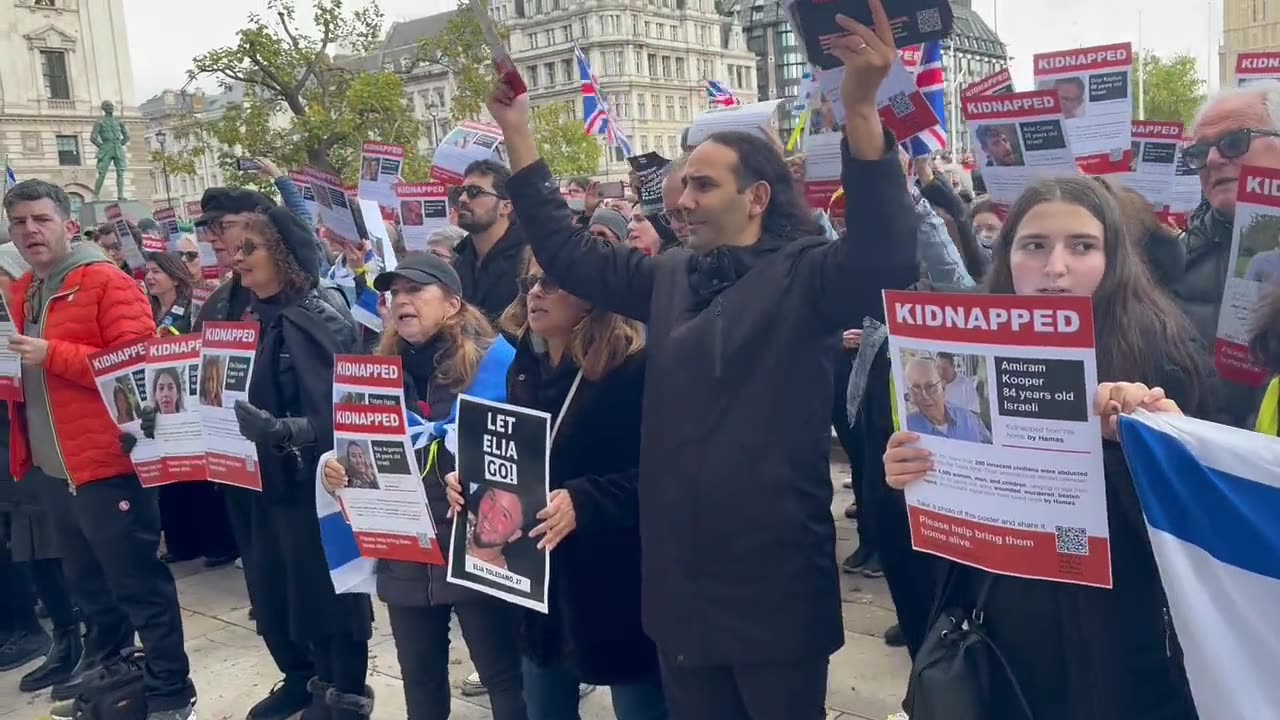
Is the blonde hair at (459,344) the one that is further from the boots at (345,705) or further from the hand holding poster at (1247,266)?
the hand holding poster at (1247,266)

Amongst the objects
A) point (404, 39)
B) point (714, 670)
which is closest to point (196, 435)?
point (714, 670)

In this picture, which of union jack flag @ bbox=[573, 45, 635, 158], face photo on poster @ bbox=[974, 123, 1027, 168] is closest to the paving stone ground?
face photo on poster @ bbox=[974, 123, 1027, 168]

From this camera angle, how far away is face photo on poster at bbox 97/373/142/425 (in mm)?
4348

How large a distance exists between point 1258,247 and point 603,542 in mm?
1979

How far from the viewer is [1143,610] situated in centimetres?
212

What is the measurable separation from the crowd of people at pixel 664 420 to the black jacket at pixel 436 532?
0.04ft

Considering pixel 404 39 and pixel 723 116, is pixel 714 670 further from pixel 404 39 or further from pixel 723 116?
pixel 404 39

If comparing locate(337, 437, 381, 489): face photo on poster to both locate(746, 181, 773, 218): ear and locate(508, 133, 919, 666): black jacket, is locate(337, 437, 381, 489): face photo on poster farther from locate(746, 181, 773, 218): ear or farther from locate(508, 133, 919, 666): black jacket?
locate(746, 181, 773, 218): ear

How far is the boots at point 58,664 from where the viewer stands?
5227 millimetres

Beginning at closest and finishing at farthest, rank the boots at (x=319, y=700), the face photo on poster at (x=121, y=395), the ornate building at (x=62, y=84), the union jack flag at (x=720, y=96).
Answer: the boots at (x=319, y=700) < the face photo on poster at (x=121, y=395) < the union jack flag at (x=720, y=96) < the ornate building at (x=62, y=84)

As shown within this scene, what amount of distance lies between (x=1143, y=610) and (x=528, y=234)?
182 cm

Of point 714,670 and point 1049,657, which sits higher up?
point 1049,657

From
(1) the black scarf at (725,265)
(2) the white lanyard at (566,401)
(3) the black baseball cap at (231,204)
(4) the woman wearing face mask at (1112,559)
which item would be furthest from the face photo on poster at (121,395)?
(4) the woman wearing face mask at (1112,559)

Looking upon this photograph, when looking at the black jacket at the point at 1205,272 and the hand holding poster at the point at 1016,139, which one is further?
the hand holding poster at the point at 1016,139
